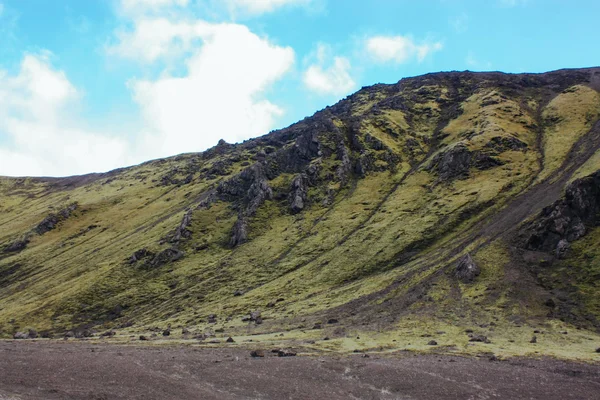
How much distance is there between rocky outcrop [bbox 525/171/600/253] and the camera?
8628 cm

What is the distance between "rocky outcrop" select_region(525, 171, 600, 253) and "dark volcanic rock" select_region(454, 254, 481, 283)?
1261cm

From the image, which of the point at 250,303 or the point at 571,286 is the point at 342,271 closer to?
the point at 250,303

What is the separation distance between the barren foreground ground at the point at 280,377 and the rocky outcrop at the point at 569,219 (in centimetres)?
4745

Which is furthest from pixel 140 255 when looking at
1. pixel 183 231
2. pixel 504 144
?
pixel 504 144

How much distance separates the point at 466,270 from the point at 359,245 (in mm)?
39037

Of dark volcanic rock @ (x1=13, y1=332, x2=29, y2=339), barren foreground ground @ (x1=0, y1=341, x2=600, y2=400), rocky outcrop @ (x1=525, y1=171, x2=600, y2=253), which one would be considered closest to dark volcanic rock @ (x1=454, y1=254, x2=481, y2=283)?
rocky outcrop @ (x1=525, y1=171, x2=600, y2=253)

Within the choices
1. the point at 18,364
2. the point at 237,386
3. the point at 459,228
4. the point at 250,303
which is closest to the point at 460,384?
the point at 237,386

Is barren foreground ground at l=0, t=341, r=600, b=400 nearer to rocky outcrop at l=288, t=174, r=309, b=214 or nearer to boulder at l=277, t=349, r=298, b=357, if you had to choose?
boulder at l=277, t=349, r=298, b=357

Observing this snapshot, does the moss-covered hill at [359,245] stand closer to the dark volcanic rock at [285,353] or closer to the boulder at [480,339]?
the boulder at [480,339]

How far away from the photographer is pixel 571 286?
73.6 meters

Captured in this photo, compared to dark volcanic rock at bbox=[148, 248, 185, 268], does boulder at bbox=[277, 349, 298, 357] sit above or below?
below

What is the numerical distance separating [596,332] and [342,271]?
5692 centimetres

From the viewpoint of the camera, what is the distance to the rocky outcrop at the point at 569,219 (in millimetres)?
86281

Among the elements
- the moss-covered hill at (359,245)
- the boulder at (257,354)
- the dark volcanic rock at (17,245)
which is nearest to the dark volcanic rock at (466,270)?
the moss-covered hill at (359,245)
